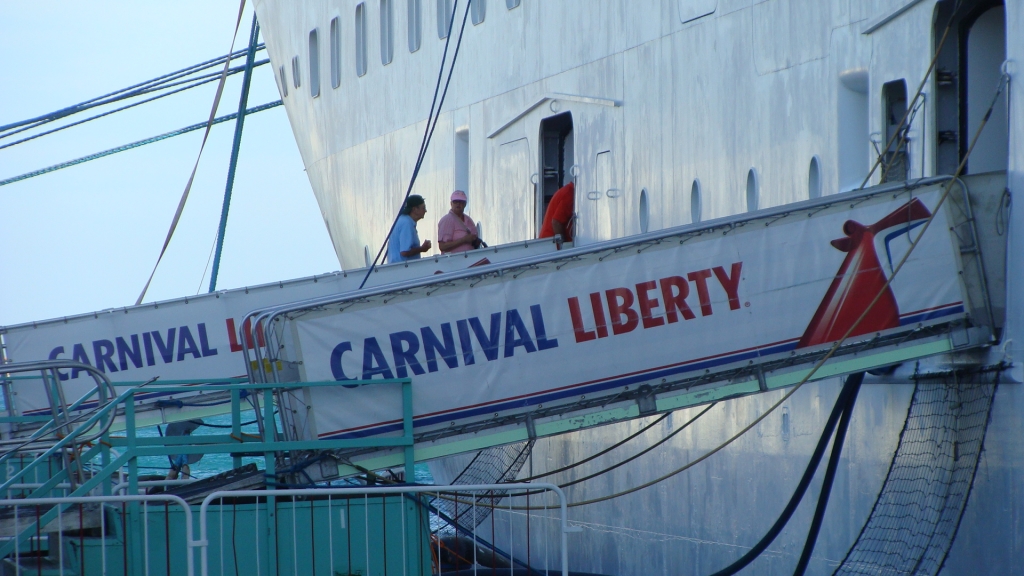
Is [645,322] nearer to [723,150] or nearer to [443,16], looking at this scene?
[723,150]

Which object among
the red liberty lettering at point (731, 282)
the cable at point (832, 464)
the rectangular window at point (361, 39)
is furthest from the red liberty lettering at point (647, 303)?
the rectangular window at point (361, 39)

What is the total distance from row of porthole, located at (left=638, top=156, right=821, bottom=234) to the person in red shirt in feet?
4.06

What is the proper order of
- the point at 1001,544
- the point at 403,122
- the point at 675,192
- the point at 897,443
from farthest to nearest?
the point at 403,122, the point at 675,192, the point at 897,443, the point at 1001,544

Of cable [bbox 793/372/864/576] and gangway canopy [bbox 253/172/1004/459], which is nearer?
gangway canopy [bbox 253/172/1004/459]

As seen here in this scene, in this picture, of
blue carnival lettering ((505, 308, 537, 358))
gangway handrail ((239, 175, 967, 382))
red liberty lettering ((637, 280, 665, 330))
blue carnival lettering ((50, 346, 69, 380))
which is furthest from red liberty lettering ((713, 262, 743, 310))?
blue carnival lettering ((50, 346, 69, 380))

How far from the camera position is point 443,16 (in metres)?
14.0

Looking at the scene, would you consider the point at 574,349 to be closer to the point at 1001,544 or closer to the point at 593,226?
the point at 1001,544

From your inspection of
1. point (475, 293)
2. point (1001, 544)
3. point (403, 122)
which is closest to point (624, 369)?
point (475, 293)

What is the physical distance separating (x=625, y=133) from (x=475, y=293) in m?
4.13

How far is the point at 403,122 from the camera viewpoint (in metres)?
15.7

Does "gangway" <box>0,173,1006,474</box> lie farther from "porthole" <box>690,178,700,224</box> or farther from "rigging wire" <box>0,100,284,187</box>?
"rigging wire" <box>0,100,284,187</box>

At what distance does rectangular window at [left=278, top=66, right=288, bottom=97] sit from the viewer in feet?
66.5

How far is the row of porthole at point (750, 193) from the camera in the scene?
809cm

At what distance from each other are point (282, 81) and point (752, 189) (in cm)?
1344
